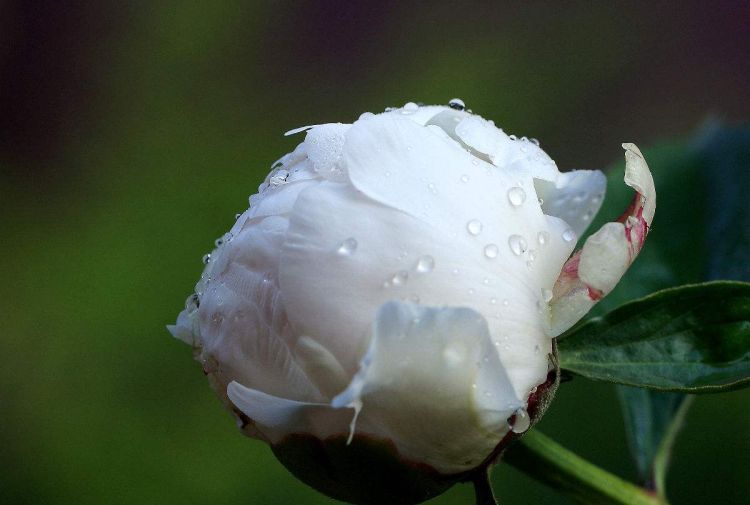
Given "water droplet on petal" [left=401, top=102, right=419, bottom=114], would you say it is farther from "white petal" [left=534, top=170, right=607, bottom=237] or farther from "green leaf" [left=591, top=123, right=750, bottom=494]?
"green leaf" [left=591, top=123, right=750, bottom=494]

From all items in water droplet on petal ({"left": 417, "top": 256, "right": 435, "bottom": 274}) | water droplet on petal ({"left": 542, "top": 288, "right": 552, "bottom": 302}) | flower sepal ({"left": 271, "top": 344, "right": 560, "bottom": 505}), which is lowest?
flower sepal ({"left": 271, "top": 344, "right": 560, "bottom": 505})

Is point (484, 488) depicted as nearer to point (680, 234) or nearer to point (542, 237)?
point (542, 237)

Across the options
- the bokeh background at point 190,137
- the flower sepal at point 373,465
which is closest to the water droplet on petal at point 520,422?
the flower sepal at point 373,465

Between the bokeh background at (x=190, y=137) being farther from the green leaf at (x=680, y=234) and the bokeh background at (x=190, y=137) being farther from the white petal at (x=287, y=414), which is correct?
the white petal at (x=287, y=414)

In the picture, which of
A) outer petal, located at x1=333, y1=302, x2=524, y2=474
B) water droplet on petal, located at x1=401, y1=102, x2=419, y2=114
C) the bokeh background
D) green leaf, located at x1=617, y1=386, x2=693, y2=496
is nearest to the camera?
outer petal, located at x1=333, y1=302, x2=524, y2=474

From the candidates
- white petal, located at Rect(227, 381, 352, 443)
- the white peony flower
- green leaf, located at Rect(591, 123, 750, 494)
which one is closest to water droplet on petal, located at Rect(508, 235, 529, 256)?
the white peony flower

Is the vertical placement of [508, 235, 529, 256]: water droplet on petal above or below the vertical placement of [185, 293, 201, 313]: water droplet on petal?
above

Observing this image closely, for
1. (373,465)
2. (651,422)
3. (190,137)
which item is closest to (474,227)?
(373,465)

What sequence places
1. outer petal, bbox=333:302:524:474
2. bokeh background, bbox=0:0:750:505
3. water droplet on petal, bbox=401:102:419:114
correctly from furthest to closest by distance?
bokeh background, bbox=0:0:750:505 → water droplet on petal, bbox=401:102:419:114 → outer petal, bbox=333:302:524:474
